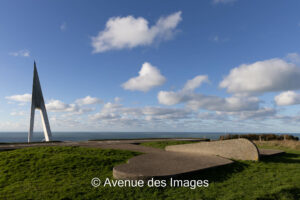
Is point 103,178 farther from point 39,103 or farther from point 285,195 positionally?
point 39,103

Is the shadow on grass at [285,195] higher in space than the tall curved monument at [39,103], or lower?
lower

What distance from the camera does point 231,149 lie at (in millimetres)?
11297

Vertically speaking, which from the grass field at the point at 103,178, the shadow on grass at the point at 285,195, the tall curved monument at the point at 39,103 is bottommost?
the shadow on grass at the point at 285,195

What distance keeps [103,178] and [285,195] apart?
6.05 metres

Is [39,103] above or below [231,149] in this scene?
above

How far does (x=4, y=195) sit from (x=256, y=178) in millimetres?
8795

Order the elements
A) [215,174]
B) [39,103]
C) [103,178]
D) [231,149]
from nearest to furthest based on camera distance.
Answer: [103,178] → [215,174] → [231,149] → [39,103]

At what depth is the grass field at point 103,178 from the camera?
5.98 metres

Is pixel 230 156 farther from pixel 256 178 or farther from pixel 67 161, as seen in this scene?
pixel 67 161

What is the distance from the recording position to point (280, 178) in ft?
25.8
